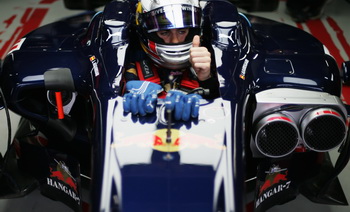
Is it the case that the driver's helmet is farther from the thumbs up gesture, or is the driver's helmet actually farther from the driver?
the thumbs up gesture

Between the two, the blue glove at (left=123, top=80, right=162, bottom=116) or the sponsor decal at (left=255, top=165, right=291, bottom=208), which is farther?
the sponsor decal at (left=255, top=165, right=291, bottom=208)

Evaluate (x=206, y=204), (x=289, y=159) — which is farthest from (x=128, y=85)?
(x=289, y=159)

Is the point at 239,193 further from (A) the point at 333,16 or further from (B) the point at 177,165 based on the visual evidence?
(A) the point at 333,16

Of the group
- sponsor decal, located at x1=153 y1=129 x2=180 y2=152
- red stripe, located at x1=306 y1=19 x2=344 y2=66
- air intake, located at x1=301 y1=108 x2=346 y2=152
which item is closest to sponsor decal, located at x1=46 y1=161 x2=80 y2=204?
sponsor decal, located at x1=153 y1=129 x2=180 y2=152

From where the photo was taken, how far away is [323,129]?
6.88ft


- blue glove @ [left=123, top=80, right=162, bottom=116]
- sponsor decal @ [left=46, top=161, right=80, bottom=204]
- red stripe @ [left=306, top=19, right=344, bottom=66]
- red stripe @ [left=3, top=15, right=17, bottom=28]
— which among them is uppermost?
blue glove @ [left=123, top=80, right=162, bottom=116]

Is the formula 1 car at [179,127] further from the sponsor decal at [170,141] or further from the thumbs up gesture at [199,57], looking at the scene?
the thumbs up gesture at [199,57]

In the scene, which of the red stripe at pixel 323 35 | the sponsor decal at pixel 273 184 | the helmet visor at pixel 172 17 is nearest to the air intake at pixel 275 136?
the sponsor decal at pixel 273 184

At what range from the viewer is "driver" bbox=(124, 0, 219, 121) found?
6.99ft

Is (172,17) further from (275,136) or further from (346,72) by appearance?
(346,72)

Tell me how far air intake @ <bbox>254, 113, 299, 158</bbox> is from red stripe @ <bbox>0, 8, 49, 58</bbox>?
2611 mm

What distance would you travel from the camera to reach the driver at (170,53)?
2.13m

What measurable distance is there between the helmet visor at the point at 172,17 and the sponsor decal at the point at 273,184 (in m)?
0.81

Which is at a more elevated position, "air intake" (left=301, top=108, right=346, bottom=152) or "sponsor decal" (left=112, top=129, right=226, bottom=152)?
"sponsor decal" (left=112, top=129, right=226, bottom=152)
